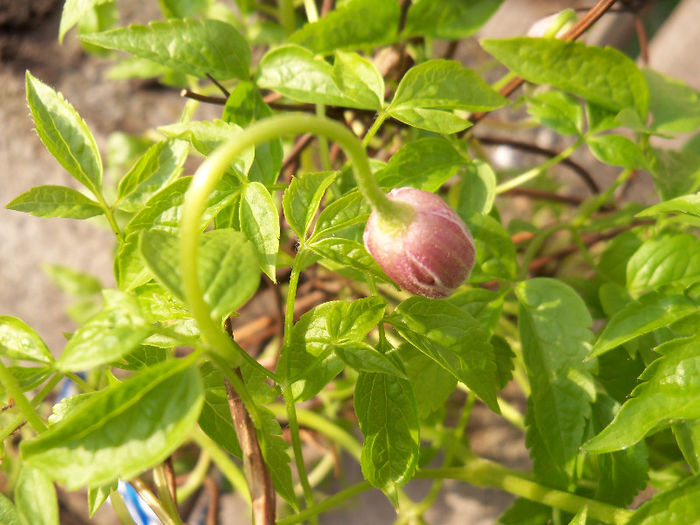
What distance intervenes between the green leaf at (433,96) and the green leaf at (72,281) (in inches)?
36.2

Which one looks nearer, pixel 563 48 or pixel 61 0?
pixel 563 48

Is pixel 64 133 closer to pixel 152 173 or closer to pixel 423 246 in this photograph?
pixel 152 173

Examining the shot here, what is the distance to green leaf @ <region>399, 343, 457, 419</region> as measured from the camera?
0.57 m

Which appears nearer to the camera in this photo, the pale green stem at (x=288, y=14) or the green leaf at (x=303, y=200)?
the green leaf at (x=303, y=200)

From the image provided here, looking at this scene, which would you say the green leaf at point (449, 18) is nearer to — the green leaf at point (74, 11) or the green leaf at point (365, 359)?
the green leaf at point (74, 11)

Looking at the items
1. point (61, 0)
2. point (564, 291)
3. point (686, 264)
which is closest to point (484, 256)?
point (564, 291)

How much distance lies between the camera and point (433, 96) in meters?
0.51

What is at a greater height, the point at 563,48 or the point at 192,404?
the point at 563,48

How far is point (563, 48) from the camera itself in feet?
2.12

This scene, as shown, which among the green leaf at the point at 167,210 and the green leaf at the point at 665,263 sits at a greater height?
the green leaf at the point at 665,263

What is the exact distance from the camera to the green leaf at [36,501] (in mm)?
424

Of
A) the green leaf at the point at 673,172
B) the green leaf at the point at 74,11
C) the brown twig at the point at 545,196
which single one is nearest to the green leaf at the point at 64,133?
the green leaf at the point at 74,11

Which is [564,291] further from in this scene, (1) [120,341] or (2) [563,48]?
(1) [120,341]

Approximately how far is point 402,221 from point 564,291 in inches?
8.8
